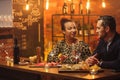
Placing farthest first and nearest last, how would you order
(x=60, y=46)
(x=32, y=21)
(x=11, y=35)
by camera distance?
(x=32, y=21) < (x=11, y=35) < (x=60, y=46)

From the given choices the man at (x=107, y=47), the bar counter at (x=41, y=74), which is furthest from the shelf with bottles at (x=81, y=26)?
the man at (x=107, y=47)

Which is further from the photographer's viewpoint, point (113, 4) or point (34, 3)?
point (113, 4)

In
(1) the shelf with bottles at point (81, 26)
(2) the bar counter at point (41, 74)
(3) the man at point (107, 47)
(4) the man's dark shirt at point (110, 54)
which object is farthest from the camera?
(1) the shelf with bottles at point (81, 26)

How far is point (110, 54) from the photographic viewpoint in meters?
3.51

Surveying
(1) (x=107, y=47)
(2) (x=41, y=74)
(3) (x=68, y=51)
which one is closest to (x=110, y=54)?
(1) (x=107, y=47)

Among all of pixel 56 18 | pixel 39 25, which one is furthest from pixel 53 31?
pixel 39 25

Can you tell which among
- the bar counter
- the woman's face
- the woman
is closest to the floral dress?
the woman

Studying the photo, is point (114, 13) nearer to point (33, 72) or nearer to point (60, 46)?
point (60, 46)

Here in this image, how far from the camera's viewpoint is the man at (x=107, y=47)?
11.2ft

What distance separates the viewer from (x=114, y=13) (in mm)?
6688

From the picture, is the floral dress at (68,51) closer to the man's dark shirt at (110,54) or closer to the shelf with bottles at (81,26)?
the man's dark shirt at (110,54)

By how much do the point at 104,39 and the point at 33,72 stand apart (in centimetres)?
102

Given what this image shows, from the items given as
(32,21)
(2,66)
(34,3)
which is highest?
(34,3)

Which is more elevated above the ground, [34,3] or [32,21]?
[34,3]
